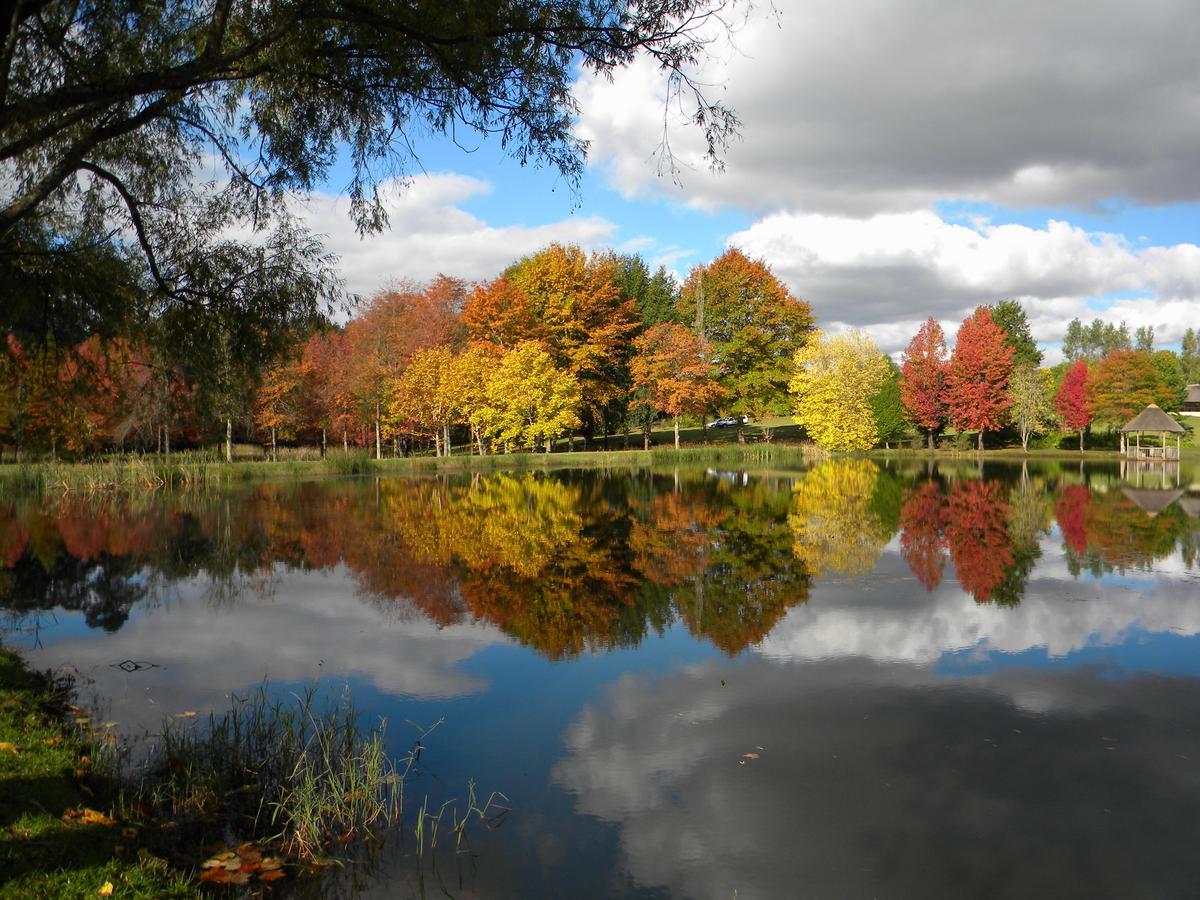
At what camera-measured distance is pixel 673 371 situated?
1903 inches

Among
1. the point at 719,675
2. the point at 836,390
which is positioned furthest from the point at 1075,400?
the point at 719,675

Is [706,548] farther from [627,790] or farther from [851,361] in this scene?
[851,361]

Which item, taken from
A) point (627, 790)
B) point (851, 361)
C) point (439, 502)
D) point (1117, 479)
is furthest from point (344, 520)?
point (851, 361)

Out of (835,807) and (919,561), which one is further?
(919,561)

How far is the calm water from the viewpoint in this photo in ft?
16.9

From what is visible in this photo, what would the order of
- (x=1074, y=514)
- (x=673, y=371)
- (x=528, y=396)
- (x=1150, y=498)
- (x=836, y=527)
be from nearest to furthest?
1. (x=836, y=527)
2. (x=1074, y=514)
3. (x=1150, y=498)
4. (x=528, y=396)
5. (x=673, y=371)

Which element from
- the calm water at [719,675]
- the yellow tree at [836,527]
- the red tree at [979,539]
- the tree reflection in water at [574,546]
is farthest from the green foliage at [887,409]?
the calm water at [719,675]

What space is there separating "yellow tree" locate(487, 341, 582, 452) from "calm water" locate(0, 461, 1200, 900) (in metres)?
23.5

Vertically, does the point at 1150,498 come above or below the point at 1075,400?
below

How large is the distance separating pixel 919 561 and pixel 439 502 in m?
15.2

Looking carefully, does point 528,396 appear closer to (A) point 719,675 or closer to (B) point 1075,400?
(A) point 719,675

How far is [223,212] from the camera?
940 cm

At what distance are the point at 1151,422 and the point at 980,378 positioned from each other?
984 centimetres

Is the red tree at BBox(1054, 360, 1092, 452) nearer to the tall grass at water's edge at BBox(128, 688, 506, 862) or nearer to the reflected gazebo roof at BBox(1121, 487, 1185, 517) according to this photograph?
the reflected gazebo roof at BBox(1121, 487, 1185, 517)
